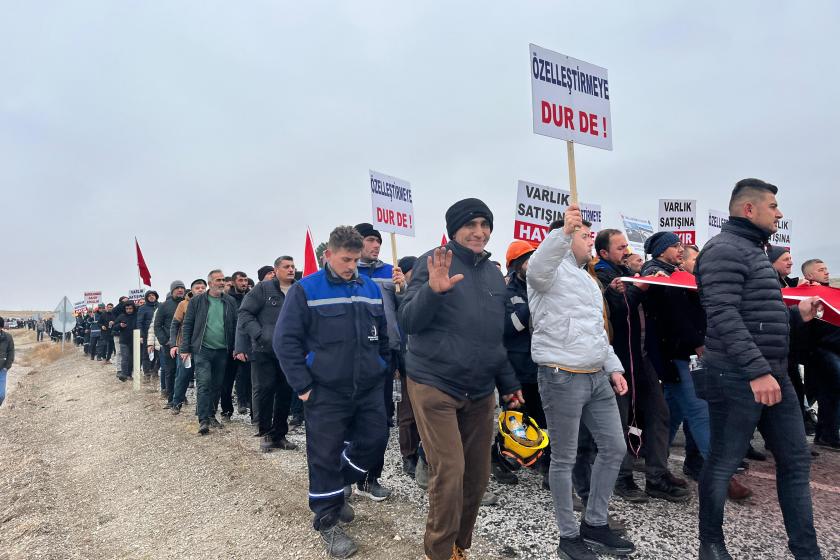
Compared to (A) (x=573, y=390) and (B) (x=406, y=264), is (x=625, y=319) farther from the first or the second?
(B) (x=406, y=264)

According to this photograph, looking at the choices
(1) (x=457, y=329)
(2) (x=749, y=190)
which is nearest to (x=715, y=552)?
(1) (x=457, y=329)

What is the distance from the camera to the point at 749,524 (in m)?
3.66

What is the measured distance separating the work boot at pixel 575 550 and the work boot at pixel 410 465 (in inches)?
83.4

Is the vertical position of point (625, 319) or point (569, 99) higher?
point (569, 99)

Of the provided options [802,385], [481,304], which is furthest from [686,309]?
[802,385]

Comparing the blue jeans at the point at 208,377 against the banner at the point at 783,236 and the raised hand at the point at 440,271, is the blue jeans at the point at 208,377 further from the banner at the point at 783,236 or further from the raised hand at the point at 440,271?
the banner at the point at 783,236

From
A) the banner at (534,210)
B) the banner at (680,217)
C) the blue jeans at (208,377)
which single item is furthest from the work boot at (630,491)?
the banner at (680,217)

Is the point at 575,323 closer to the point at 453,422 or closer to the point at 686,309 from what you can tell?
the point at 453,422

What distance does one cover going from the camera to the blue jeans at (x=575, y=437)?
322 centimetres

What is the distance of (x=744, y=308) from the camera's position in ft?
9.64

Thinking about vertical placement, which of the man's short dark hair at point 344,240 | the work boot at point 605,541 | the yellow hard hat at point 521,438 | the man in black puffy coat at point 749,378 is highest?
the man's short dark hair at point 344,240

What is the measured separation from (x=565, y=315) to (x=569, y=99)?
6.78ft

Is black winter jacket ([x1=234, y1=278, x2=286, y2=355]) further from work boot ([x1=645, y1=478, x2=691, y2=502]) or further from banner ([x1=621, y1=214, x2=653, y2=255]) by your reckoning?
banner ([x1=621, y1=214, x2=653, y2=255])

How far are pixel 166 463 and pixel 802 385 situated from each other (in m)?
8.05
